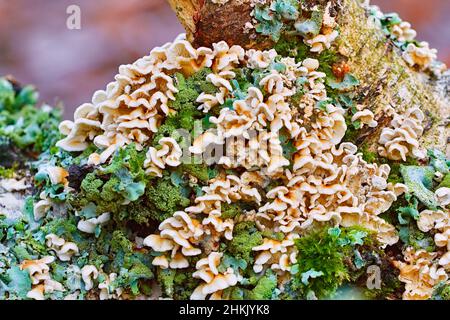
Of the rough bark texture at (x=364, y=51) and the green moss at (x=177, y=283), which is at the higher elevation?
the rough bark texture at (x=364, y=51)

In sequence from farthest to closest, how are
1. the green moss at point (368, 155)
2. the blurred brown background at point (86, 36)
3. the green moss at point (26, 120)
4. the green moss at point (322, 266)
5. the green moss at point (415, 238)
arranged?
the blurred brown background at point (86, 36)
the green moss at point (26, 120)
the green moss at point (368, 155)
the green moss at point (415, 238)
the green moss at point (322, 266)

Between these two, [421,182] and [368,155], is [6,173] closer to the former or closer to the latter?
[368,155]

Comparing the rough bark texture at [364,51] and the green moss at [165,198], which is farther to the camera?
the rough bark texture at [364,51]

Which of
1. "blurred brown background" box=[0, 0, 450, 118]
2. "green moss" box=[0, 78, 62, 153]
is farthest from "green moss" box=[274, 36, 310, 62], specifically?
"blurred brown background" box=[0, 0, 450, 118]

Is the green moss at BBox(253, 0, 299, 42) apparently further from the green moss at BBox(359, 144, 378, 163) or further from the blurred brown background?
the blurred brown background

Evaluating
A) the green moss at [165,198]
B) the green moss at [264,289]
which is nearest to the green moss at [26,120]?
the green moss at [165,198]

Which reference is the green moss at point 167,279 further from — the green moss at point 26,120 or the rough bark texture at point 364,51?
the green moss at point 26,120

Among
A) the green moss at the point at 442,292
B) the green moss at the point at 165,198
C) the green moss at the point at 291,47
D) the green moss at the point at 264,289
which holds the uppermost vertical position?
the green moss at the point at 291,47
